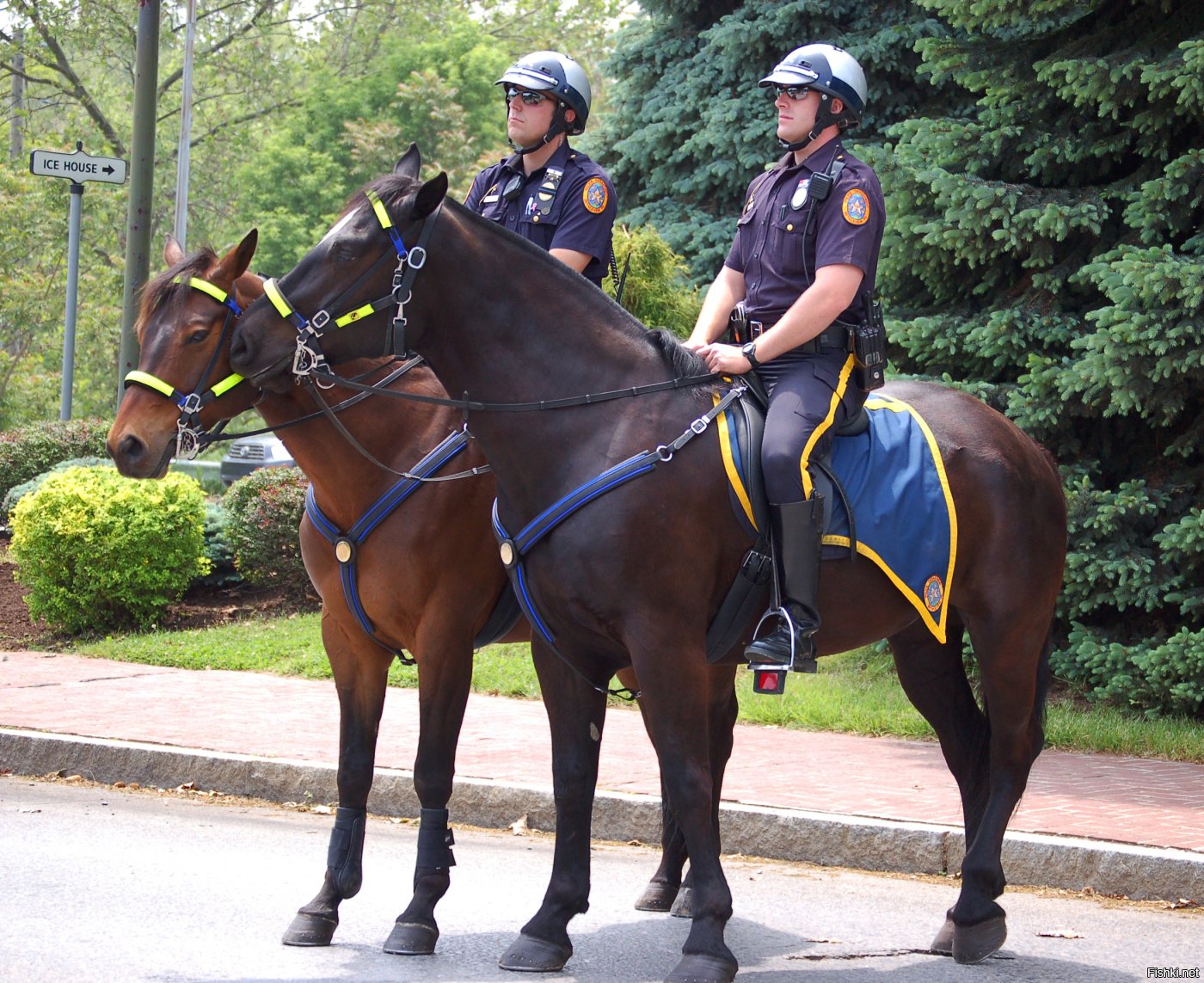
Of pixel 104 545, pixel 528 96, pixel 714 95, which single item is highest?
pixel 714 95

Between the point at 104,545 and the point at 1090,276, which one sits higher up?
the point at 1090,276

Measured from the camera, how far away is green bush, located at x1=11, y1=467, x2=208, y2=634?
12.2 metres

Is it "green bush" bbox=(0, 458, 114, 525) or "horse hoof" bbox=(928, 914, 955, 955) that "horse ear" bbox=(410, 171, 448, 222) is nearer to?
"horse hoof" bbox=(928, 914, 955, 955)

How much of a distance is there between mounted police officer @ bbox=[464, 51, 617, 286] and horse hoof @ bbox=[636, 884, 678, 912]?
2492 mm

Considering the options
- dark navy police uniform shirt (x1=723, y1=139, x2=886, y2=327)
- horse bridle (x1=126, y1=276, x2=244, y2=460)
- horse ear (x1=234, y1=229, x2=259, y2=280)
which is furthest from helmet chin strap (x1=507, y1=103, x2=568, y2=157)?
horse bridle (x1=126, y1=276, x2=244, y2=460)

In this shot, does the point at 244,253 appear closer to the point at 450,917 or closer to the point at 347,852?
the point at 347,852

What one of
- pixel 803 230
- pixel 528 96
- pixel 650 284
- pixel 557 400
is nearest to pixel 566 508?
pixel 557 400

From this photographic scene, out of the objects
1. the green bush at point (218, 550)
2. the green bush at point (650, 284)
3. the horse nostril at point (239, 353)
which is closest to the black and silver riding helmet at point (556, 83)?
the horse nostril at point (239, 353)

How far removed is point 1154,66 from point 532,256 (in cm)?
590

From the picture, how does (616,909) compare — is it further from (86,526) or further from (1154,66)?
(86,526)

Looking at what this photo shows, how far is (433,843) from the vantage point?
5270 millimetres

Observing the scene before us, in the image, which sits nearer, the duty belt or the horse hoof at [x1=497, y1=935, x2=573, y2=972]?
the horse hoof at [x1=497, y1=935, x2=573, y2=972]

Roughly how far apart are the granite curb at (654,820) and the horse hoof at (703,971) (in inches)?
87.9

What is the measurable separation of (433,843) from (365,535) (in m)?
1.15
